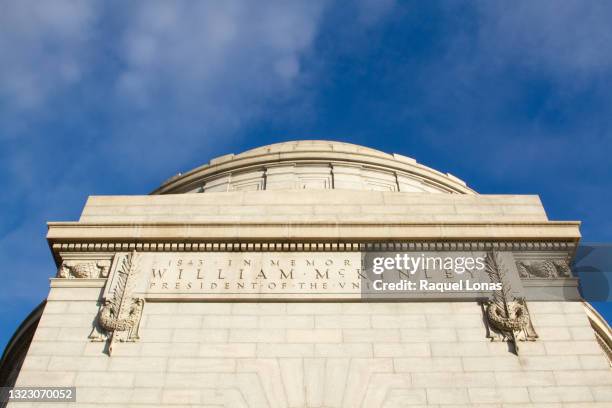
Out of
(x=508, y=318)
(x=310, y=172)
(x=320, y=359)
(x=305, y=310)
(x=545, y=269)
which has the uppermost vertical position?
(x=310, y=172)

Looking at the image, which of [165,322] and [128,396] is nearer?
[128,396]

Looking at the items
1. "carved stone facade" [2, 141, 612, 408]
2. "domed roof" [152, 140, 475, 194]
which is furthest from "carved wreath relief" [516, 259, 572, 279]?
"domed roof" [152, 140, 475, 194]

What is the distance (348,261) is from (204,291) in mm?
3196

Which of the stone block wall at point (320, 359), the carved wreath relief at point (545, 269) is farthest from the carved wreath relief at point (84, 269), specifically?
the carved wreath relief at point (545, 269)

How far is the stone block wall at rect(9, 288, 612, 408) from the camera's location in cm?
1055

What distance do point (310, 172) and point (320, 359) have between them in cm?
1259

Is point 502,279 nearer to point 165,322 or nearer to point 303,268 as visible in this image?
point 303,268

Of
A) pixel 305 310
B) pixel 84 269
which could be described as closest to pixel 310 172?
pixel 305 310

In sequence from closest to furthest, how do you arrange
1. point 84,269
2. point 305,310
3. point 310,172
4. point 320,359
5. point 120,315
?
point 320,359 → point 120,315 → point 305,310 → point 84,269 → point 310,172

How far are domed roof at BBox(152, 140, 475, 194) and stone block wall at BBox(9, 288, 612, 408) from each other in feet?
35.5

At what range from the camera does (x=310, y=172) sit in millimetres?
22875

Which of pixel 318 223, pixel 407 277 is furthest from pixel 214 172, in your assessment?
pixel 407 277

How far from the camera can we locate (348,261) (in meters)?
12.5

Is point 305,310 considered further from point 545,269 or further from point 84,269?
point 545,269
